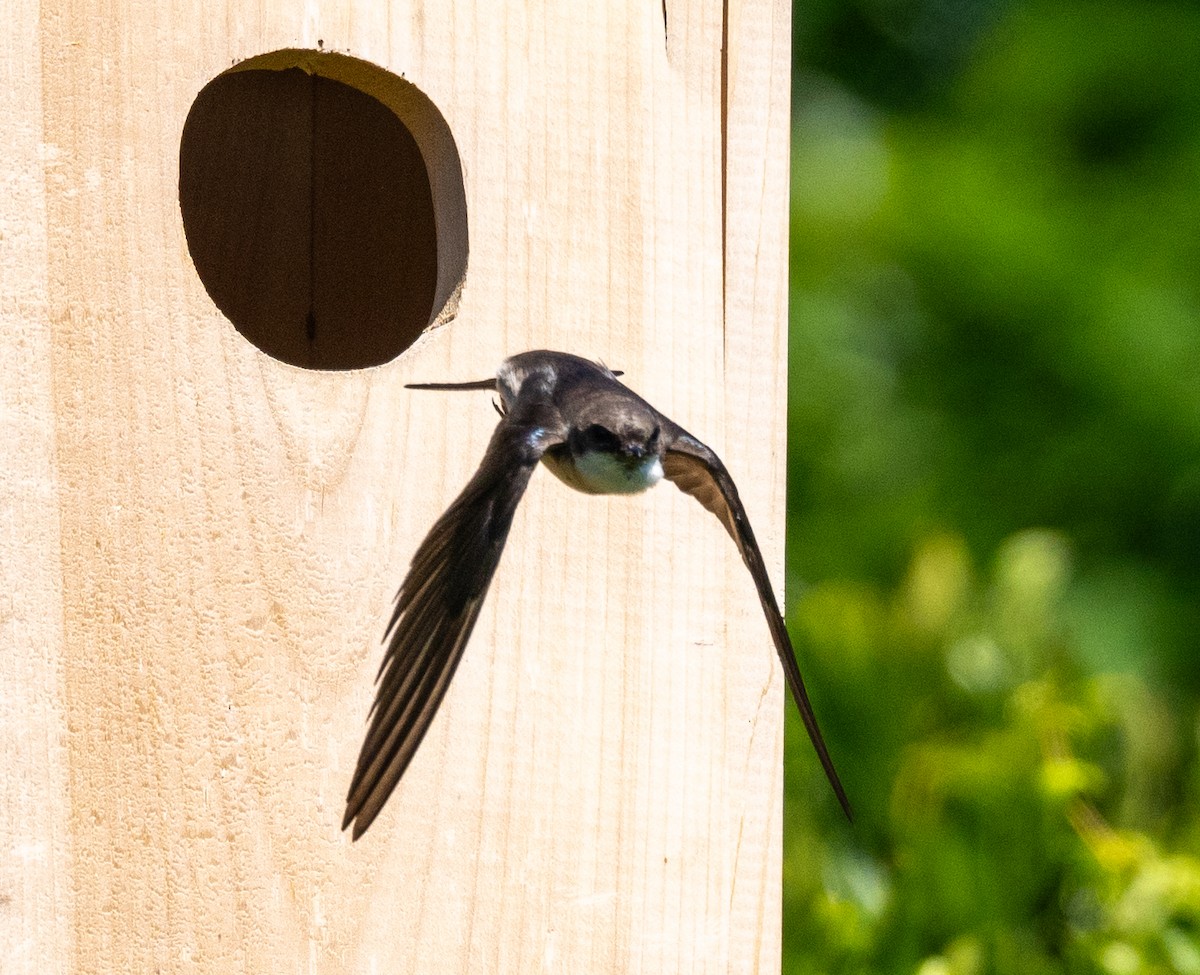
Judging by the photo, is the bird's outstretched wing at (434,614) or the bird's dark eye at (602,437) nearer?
the bird's outstretched wing at (434,614)

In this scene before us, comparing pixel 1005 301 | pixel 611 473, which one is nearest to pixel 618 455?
pixel 611 473

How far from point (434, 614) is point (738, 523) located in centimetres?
36

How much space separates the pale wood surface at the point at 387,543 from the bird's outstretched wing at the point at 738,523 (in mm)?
96

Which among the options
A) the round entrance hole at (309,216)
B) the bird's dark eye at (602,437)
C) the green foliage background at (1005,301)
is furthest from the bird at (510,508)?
the green foliage background at (1005,301)

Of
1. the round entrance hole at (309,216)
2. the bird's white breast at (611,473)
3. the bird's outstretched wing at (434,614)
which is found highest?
the round entrance hole at (309,216)

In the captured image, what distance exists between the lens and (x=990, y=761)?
238 cm

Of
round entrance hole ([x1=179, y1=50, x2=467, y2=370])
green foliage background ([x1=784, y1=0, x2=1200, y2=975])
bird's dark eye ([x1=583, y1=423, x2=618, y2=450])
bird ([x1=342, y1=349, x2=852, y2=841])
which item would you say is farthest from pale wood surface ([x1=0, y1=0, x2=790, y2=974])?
green foliage background ([x1=784, y1=0, x2=1200, y2=975])

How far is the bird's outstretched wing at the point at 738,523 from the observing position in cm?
160

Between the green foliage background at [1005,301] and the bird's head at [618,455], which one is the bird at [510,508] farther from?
the green foliage background at [1005,301]

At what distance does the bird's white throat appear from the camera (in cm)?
162

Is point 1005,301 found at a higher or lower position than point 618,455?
higher

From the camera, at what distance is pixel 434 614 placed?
4.71 feet

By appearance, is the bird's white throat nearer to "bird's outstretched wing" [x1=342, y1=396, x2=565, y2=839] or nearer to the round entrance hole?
"bird's outstretched wing" [x1=342, y1=396, x2=565, y2=839]

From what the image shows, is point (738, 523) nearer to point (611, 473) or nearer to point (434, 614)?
point (611, 473)
